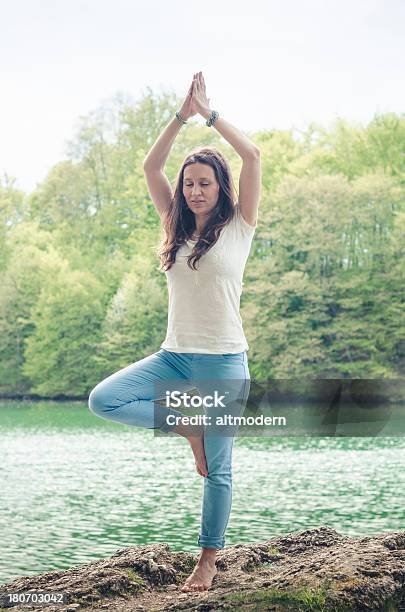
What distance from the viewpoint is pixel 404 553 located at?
4.74 meters

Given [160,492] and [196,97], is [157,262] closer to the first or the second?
[160,492]

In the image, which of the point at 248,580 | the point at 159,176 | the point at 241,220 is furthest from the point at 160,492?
the point at 241,220

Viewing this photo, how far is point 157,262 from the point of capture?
38.7 meters

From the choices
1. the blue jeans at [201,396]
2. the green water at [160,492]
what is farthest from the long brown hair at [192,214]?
the green water at [160,492]

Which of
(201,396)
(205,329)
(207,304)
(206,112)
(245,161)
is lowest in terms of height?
(201,396)

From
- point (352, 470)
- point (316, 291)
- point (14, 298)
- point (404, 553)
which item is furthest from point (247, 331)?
point (404, 553)

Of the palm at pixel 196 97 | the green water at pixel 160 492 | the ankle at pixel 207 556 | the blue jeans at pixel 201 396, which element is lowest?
the green water at pixel 160 492

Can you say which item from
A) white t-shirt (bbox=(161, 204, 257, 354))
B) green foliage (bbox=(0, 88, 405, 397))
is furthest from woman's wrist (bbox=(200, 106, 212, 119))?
green foliage (bbox=(0, 88, 405, 397))

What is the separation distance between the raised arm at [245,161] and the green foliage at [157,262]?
28637 millimetres

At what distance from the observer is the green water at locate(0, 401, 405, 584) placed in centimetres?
965

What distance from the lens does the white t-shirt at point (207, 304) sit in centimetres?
424

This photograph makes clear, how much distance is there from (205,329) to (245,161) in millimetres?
807

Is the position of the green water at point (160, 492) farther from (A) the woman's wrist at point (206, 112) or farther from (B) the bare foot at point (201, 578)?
(A) the woman's wrist at point (206, 112)

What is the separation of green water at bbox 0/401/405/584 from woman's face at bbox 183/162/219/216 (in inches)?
165
